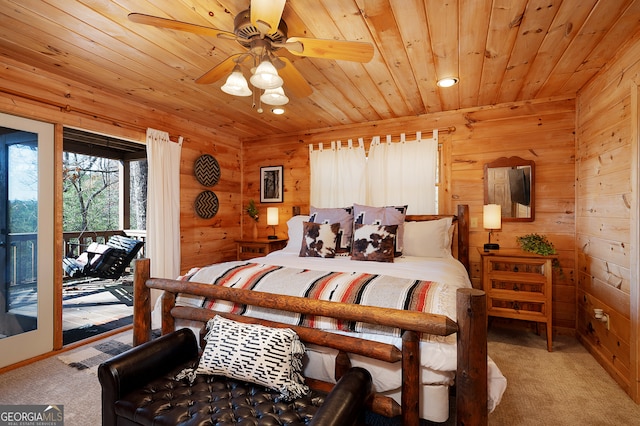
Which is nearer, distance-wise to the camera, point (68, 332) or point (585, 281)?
point (585, 281)

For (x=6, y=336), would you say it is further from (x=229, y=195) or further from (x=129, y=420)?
(x=229, y=195)

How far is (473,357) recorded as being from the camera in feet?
4.16

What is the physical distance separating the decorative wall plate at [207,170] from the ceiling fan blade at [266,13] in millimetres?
2776

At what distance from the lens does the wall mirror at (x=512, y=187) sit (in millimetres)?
3188

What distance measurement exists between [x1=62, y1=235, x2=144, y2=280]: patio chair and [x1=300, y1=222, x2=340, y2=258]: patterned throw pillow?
3.06 m

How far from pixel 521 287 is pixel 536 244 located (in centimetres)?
44

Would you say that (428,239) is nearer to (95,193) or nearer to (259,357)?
(259,357)

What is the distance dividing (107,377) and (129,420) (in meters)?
0.21

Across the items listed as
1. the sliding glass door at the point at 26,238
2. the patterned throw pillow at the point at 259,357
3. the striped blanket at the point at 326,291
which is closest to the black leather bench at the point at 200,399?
the patterned throw pillow at the point at 259,357

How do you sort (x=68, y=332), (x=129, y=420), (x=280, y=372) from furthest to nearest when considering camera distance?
(x=68, y=332) → (x=280, y=372) → (x=129, y=420)

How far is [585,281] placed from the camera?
9.23 feet

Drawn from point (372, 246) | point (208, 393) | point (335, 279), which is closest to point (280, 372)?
point (208, 393)

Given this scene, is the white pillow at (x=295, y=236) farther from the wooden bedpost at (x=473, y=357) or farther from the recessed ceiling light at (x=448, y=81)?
the wooden bedpost at (x=473, y=357)

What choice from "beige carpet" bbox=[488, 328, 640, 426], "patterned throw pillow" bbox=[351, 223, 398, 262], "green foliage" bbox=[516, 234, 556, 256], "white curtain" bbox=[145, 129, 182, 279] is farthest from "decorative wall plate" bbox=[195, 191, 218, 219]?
"green foliage" bbox=[516, 234, 556, 256]
